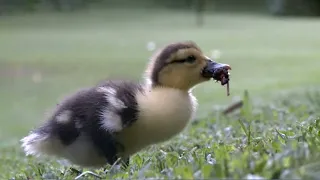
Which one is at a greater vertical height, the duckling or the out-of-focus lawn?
the duckling

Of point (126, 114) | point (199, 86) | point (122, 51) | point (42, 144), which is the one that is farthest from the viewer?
point (122, 51)

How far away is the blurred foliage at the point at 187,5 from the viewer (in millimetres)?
17188

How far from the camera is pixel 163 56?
3.02 m

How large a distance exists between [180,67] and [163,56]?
92mm

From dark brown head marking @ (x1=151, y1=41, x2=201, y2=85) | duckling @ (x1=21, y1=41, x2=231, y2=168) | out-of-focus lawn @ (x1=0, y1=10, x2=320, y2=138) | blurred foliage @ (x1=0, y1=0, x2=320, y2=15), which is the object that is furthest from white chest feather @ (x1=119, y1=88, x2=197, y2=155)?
blurred foliage @ (x1=0, y1=0, x2=320, y2=15)

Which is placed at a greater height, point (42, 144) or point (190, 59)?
point (190, 59)

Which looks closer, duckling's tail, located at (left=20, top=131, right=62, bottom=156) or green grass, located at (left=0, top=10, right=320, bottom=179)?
green grass, located at (left=0, top=10, right=320, bottom=179)

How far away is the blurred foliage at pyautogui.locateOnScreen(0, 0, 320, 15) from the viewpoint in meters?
17.2

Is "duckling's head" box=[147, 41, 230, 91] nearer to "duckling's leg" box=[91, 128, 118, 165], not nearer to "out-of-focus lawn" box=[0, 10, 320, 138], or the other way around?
"duckling's leg" box=[91, 128, 118, 165]

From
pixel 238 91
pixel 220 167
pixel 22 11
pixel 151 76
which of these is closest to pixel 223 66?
pixel 151 76

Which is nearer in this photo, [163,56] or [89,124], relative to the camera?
[89,124]

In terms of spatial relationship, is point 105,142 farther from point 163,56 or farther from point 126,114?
point 163,56

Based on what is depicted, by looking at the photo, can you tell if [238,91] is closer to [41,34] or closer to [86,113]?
[86,113]

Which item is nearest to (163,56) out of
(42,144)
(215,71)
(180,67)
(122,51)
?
(180,67)
